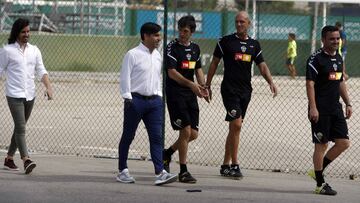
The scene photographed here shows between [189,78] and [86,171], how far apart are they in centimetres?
163

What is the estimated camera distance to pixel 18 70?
36.3 ft

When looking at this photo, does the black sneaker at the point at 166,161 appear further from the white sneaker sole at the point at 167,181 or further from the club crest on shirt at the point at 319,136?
the club crest on shirt at the point at 319,136

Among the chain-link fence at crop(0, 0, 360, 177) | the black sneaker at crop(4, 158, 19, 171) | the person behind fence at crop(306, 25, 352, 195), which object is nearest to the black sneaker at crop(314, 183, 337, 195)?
the person behind fence at crop(306, 25, 352, 195)

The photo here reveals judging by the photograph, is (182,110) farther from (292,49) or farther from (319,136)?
(292,49)

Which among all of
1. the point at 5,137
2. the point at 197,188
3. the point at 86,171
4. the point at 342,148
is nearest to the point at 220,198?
the point at 197,188

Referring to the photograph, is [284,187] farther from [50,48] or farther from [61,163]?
[50,48]

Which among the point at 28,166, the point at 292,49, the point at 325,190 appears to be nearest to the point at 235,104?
the point at 325,190

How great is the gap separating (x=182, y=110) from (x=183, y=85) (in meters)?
0.27

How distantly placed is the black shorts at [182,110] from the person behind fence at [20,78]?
134 cm

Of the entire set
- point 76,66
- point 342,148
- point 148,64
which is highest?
point 148,64

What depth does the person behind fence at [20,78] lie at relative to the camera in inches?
433

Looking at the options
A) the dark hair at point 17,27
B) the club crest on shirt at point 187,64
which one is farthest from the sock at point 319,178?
the dark hair at point 17,27

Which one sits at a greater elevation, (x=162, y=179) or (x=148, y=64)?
(x=148, y=64)

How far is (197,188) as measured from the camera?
34.0 ft
